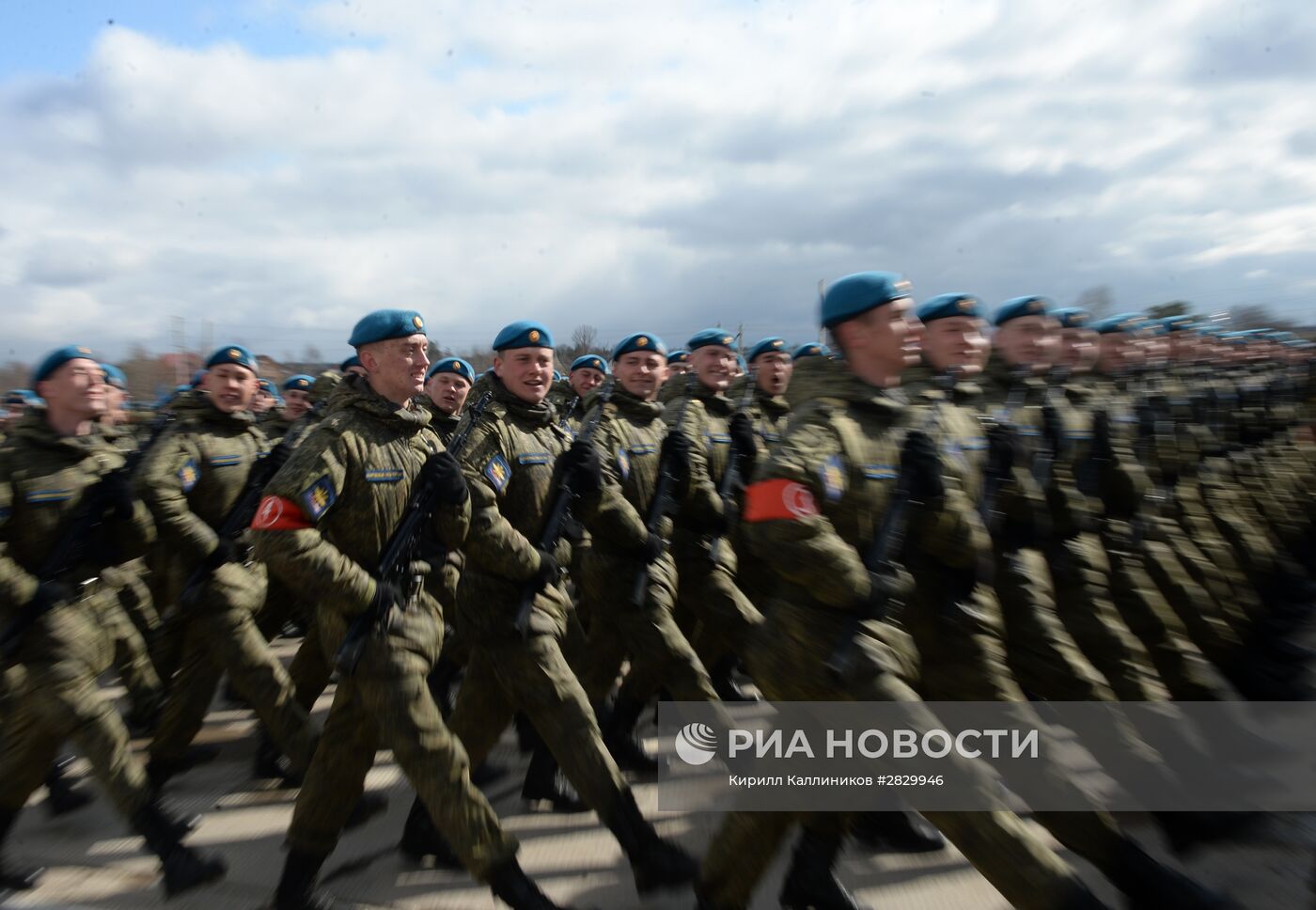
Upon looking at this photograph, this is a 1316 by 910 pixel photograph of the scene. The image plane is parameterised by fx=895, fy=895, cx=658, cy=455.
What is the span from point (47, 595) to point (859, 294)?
336cm

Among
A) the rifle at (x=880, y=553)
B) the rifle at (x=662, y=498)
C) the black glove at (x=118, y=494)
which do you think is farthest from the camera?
the rifle at (x=662, y=498)

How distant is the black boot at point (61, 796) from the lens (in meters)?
4.46

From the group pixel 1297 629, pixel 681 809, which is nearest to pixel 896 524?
pixel 681 809

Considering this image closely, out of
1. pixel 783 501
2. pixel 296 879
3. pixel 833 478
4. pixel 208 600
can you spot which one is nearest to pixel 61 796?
pixel 208 600

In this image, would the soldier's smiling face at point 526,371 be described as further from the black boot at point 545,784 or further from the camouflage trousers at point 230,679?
the camouflage trousers at point 230,679

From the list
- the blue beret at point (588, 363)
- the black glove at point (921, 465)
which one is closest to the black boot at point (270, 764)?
the black glove at point (921, 465)

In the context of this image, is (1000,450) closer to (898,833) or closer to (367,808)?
(898,833)

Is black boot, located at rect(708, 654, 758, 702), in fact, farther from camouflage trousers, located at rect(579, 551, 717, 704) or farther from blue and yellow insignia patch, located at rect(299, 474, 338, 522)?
blue and yellow insignia patch, located at rect(299, 474, 338, 522)

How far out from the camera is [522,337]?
4027mm

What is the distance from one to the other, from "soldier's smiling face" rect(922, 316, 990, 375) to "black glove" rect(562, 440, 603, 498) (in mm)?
1462

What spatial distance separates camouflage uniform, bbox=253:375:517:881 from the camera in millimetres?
2984

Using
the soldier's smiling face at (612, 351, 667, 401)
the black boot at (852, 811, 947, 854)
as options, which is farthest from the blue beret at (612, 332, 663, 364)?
the black boot at (852, 811, 947, 854)

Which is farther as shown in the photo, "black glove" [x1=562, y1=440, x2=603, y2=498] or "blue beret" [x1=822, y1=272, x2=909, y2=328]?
"black glove" [x1=562, y1=440, x2=603, y2=498]

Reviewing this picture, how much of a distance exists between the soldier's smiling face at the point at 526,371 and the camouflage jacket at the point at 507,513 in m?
0.04
